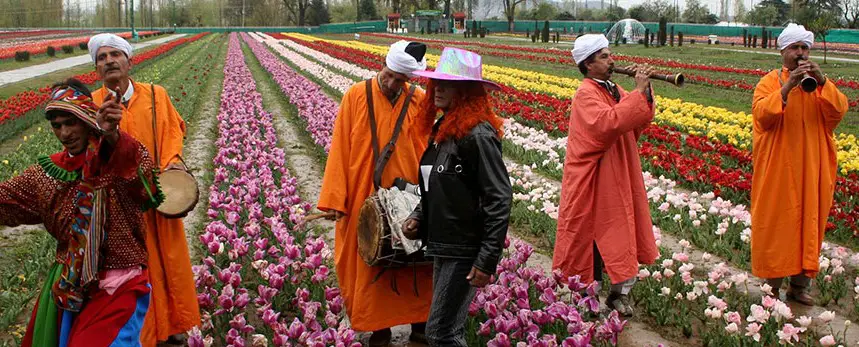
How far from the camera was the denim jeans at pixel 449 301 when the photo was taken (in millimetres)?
3533

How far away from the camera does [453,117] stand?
3561mm

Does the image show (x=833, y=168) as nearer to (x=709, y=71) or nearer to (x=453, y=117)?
(x=453, y=117)

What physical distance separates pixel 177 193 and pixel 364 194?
1047mm

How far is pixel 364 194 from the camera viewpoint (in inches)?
178

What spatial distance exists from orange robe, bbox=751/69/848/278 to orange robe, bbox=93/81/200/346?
362cm

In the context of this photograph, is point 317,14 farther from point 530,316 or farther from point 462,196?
point 462,196

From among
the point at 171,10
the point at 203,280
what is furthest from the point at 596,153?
the point at 171,10

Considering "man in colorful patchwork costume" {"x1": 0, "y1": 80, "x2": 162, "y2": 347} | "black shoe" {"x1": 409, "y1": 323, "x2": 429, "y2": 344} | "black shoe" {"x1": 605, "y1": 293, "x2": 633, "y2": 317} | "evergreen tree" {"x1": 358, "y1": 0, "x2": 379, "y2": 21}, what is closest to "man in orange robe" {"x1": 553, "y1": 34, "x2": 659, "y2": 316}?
"black shoe" {"x1": 605, "y1": 293, "x2": 633, "y2": 317}

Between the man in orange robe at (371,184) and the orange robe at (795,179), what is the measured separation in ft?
7.66

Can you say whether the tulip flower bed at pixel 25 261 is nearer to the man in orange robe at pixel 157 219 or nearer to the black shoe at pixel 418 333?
the man in orange robe at pixel 157 219

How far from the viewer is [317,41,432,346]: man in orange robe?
4.42 metres

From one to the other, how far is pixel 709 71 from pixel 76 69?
23366 millimetres

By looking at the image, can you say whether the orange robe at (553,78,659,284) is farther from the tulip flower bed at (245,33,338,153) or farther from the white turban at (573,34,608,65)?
the tulip flower bed at (245,33,338,153)

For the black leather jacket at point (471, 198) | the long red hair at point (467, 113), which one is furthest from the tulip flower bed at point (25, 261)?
the long red hair at point (467, 113)
